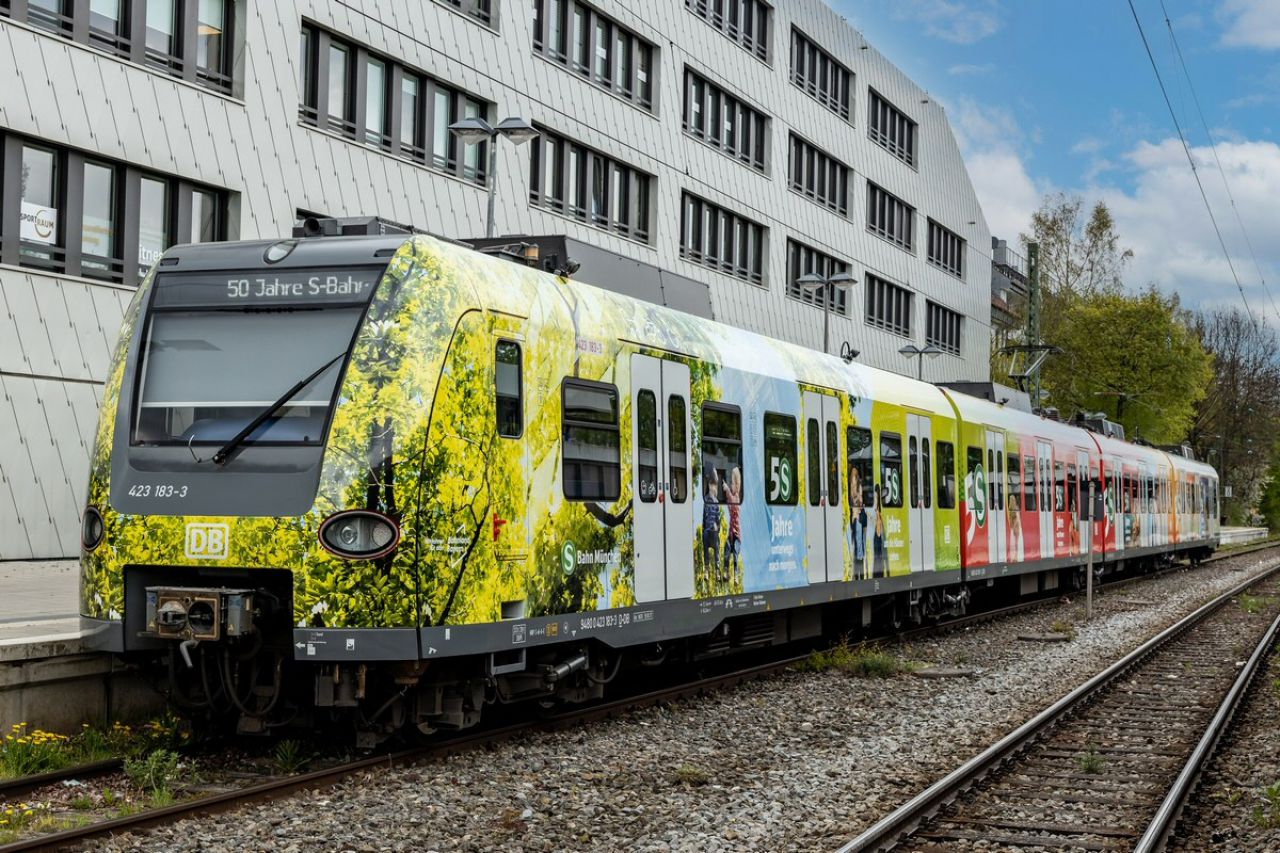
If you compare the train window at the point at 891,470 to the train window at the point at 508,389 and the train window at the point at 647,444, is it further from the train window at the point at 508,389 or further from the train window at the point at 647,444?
the train window at the point at 508,389

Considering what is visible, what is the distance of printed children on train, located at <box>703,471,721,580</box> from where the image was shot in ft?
40.7

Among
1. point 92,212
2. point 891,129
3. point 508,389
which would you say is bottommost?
point 508,389

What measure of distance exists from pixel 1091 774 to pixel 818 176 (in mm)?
34994

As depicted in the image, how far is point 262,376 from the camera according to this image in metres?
9.23

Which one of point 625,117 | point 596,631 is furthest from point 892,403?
point 625,117

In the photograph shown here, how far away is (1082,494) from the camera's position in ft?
91.0

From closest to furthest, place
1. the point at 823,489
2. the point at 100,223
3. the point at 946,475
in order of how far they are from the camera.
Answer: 1. the point at 823,489
2. the point at 946,475
3. the point at 100,223

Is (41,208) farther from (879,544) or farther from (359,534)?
(359,534)

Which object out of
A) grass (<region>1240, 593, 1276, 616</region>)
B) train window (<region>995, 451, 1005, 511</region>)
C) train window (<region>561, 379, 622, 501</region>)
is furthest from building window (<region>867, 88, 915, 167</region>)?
train window (<region>561, 379, 622, 501</region>)

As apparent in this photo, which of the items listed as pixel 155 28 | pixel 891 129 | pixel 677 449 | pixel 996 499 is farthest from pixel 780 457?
pixel 891 129

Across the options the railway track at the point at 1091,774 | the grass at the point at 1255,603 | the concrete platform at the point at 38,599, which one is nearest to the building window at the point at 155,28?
the concrete platform at the point at 38,599

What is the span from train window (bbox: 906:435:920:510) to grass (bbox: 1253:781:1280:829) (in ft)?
29.7

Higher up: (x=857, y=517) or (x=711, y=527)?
(x=857, y=517)

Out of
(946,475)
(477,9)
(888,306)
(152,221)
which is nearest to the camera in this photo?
(946,475)
